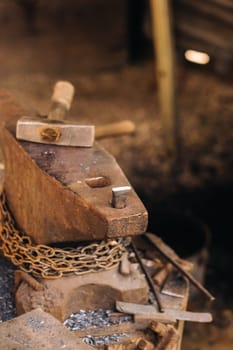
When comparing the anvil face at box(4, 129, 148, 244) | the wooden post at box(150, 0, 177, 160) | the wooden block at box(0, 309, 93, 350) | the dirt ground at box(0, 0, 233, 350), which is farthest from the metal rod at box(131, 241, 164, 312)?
the wooden post at box(150, 0, 177, 160)

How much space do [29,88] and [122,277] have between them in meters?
4.19

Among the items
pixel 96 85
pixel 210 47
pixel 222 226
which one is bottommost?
pixel 222 226

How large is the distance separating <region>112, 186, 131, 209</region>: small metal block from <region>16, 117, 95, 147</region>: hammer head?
0.53 m

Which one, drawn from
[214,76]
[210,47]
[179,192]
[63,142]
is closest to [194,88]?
[214,76]

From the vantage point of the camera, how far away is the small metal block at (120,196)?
3281 millimetres

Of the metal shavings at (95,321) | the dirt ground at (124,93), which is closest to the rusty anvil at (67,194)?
the metal shavings at (95,321)

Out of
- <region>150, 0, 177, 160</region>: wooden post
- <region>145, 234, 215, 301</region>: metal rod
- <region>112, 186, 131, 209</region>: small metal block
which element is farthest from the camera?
<region>150, 0, 177, 160</region>: wooden post

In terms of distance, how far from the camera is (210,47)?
688 centimetres

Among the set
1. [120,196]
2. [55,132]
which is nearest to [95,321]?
[120,196]

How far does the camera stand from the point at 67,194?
135 inches

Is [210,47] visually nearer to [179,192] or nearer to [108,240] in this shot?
[179,192]

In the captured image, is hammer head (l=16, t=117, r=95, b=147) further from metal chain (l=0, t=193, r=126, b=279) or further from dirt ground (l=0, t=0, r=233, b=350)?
dirt ground (l=0, t=0, r=233, b=350)

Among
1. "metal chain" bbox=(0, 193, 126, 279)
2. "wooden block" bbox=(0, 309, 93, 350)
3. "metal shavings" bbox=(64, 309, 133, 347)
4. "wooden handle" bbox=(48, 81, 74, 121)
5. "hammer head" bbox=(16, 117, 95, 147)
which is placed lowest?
"metal shavings" bbox=(64, 309, 133, 347)

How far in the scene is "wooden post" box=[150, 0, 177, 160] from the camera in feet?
20.8
